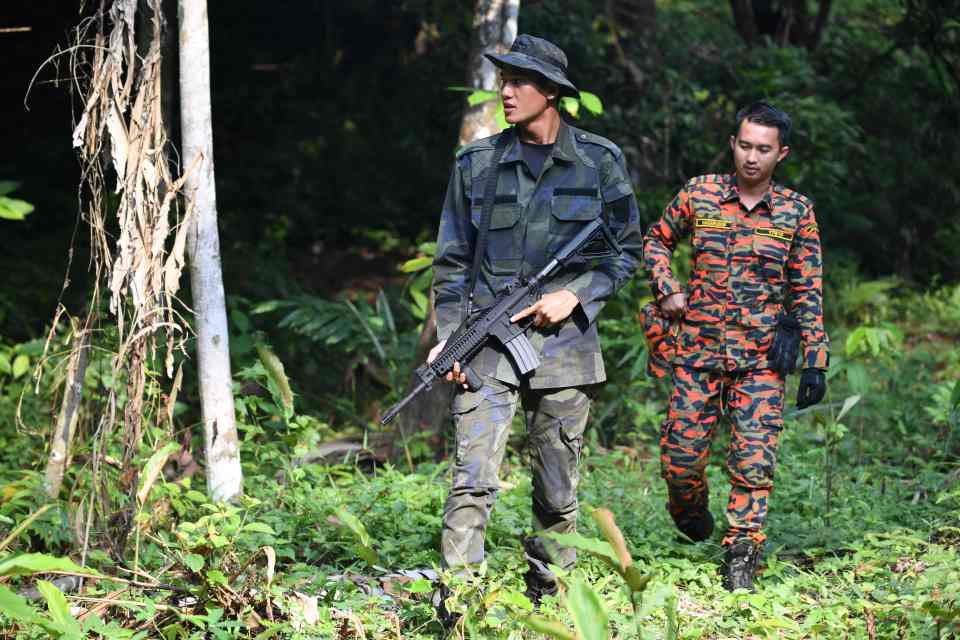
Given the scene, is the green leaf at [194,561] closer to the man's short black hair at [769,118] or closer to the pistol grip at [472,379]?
the pistol grip at [472,379]

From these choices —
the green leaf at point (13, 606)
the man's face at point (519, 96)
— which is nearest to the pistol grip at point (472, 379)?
the man's face at point (519, 96)

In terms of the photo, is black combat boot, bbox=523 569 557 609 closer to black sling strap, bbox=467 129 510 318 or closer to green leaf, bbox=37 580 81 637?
black sling strap, bbox=467 129 510 318

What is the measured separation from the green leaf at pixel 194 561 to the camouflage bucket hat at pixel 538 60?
2062mm

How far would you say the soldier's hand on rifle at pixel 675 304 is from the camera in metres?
5.05

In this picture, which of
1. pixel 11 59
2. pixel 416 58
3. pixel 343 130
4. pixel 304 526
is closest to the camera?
pixel 304 526

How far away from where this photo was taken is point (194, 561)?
402 cm

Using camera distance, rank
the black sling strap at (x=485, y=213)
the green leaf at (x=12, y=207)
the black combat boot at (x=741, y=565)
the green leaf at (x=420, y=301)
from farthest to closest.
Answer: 1. the green leaf at (x=420, y=301)
2. the green leaf at (x=12, y=207)
3. the black combat boot at (x=741, y=565)
4. the black sling strap at (x=485, y=213)

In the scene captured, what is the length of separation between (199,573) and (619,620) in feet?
4.98

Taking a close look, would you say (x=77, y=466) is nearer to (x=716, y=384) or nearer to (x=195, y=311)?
(x=195, y=311)

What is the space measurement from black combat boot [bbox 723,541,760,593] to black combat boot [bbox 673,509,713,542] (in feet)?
1.30

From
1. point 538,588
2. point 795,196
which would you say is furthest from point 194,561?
point 795,196

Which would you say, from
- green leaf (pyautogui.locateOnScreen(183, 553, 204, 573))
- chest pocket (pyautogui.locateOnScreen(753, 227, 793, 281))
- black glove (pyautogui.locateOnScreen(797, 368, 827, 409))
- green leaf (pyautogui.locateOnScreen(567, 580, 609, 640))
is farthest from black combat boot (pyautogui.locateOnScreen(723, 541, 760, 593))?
green leaf (pyautogui.locateOnScreen(183, 553, 204, 573))

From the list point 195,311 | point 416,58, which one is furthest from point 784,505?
point 416,58

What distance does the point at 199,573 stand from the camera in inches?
162
